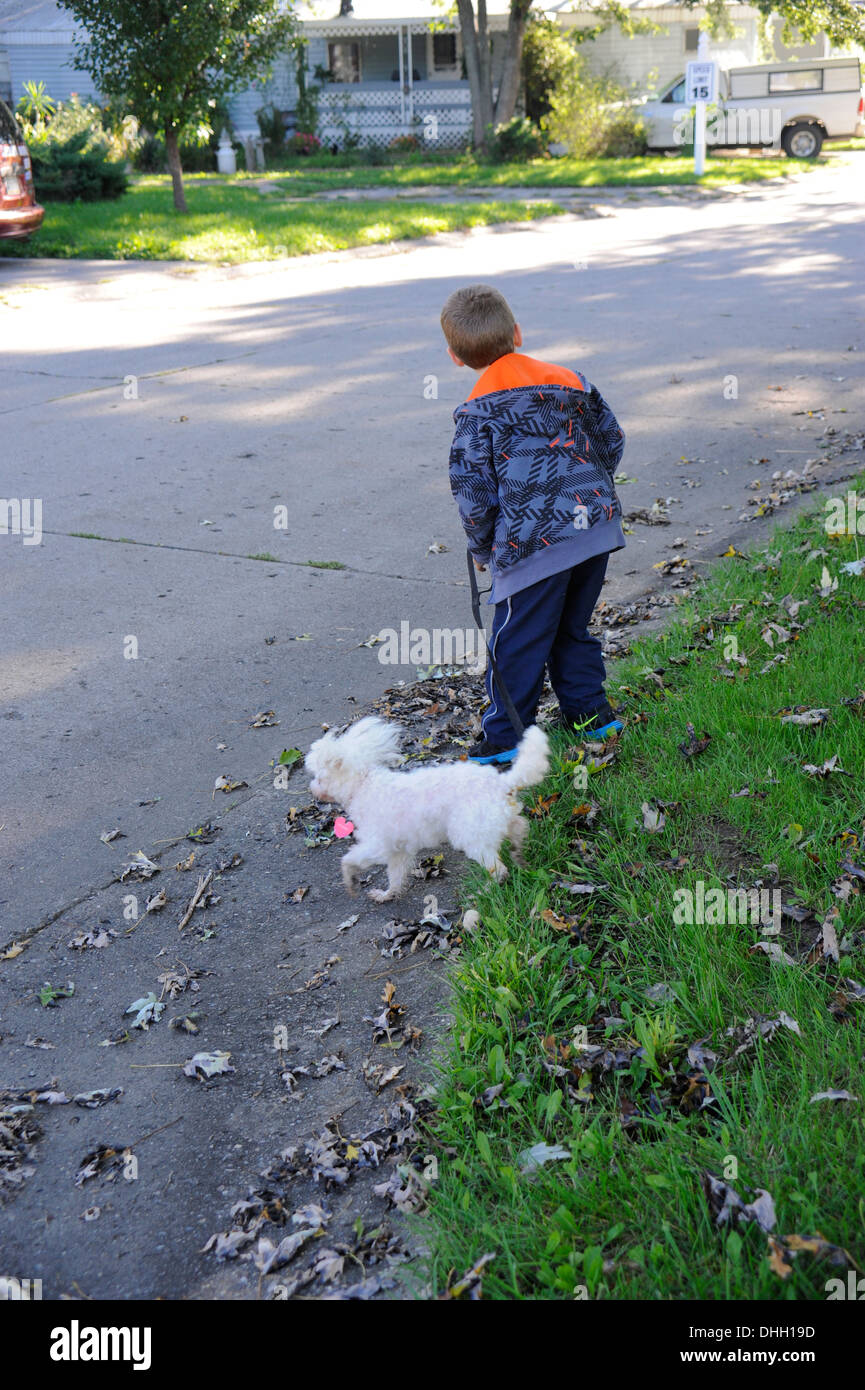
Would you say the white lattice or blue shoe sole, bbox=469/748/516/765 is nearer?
blue shoe sole, bbox=469/748/516/765

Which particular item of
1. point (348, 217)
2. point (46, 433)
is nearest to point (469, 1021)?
point (46, 433)

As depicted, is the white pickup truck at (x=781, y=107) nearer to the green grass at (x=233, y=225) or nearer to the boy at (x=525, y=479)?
the green grass at (x=233, y=225)

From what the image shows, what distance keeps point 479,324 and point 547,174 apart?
82.9 feet

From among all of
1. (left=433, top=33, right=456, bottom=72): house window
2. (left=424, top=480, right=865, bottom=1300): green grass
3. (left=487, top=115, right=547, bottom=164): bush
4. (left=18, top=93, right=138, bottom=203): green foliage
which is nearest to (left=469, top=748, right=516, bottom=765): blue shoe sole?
(left=424, top=480, right=865, bottom=1300): green grass

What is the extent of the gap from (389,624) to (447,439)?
326cm

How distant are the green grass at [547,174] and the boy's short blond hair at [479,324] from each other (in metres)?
23.6

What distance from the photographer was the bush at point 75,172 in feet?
70.2

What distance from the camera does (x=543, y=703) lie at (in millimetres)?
4805

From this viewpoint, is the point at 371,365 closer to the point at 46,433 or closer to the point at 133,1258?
the point at 46,433

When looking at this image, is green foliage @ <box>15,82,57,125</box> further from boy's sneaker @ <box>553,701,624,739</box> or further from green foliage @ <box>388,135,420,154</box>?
boy's sneaker @ <box>553,701,624,739</box>

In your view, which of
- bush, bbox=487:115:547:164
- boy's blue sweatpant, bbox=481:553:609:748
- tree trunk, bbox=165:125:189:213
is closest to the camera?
boy's blue sweatpant, bbox=481:553:609:748

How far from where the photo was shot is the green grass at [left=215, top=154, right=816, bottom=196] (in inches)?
1016

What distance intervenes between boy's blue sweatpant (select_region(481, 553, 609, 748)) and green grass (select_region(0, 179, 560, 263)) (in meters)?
13.9
